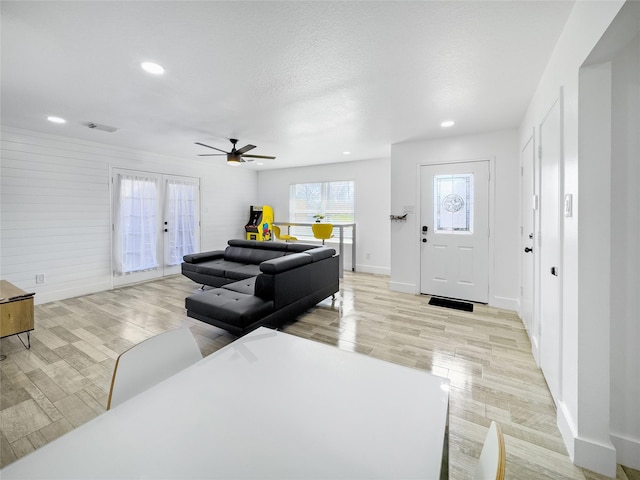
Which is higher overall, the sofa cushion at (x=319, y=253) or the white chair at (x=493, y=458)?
the sofa cushion at (x=319, y=253)

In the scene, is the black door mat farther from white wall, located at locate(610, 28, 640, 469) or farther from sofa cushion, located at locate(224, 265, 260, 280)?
sofa cushion, located at locate(224, 265, 260, 280)

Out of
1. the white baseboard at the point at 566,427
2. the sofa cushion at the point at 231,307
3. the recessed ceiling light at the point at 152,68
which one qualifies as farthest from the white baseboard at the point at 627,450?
the recessed ceiling light at the point at 152,68

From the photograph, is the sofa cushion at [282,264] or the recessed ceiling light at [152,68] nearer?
the recessed ceiling light at [152,68]

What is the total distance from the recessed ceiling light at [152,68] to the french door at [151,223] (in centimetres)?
340

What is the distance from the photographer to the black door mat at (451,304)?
398 centimetres

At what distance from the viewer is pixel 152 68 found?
234cm

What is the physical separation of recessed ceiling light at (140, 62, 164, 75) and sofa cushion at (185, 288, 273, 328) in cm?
208

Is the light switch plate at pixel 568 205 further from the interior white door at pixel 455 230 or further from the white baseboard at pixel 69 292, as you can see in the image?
the white baseboard at pixel 69 292

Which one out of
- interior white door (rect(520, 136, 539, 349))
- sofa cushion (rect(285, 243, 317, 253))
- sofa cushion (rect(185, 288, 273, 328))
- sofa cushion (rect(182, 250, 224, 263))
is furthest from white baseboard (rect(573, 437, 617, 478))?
sofa cushion (rect(182, 250, 224, 263))

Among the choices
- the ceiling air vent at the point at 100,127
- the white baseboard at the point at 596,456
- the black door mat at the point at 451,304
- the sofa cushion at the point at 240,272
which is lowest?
the white baseboard at the point at 596,456

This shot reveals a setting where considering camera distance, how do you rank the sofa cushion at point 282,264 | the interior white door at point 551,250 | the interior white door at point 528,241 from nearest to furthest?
the interior white door at point 551,250 → the interior white door at point 528,241 → the sofa cushion at point 282,264

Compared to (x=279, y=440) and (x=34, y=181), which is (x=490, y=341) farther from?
(x=34, y=181)

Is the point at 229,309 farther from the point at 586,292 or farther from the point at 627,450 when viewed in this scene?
the point at 627,450

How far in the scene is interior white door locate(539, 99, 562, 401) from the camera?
186 cm
